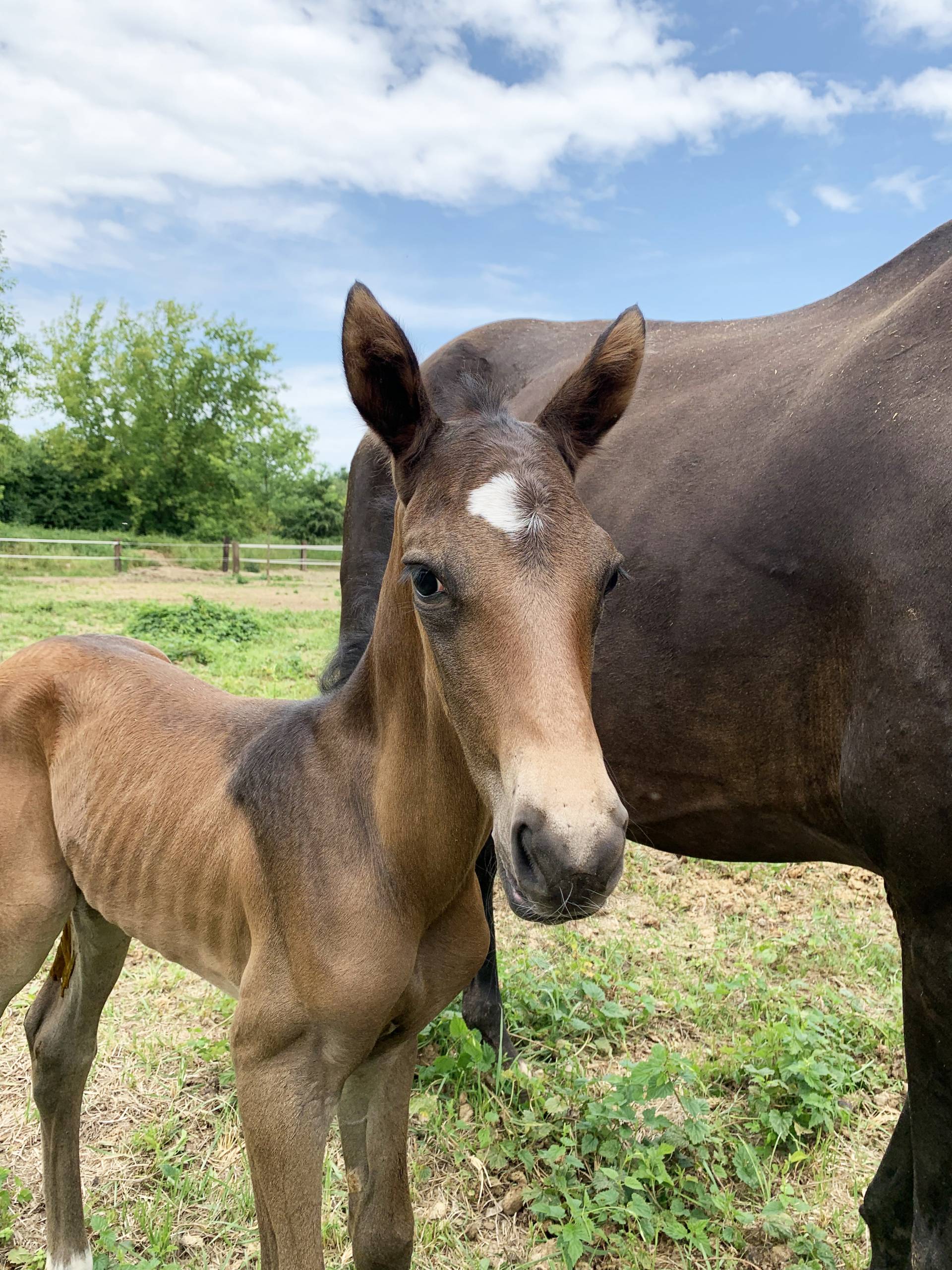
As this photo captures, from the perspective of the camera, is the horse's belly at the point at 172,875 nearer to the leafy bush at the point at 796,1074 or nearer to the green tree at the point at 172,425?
the leafy bush at the point at 796,1074

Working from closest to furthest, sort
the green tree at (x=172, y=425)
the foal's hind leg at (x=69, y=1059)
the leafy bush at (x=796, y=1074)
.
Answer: the foal's hind leg at (x=69, y=1059) → the leafy bush at (x=796, y=1074) → the green tree at (x=172, y=425)

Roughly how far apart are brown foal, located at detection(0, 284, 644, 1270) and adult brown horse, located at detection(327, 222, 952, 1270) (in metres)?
0.25

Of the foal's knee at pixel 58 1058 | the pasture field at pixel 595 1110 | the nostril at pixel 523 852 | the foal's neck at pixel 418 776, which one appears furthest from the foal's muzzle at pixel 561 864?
the foal's knee at pixel 58 1058

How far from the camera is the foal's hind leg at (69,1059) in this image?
2193mm

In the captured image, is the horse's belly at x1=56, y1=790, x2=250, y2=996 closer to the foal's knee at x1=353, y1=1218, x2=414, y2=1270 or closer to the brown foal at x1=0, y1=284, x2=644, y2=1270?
the brown foal at x1=0, y1=284, x2=644, y2=1270

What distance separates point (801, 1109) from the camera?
2.61 metres

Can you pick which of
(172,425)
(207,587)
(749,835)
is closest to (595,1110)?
(749,835)

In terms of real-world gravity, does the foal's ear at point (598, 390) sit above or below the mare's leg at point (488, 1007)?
above

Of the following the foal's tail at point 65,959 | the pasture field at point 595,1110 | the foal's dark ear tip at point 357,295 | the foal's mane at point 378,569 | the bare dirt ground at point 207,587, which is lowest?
the pasture field at point 595,1110

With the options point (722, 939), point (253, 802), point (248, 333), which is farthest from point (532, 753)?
point (248, 333)

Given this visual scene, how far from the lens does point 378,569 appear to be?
7.34 feet

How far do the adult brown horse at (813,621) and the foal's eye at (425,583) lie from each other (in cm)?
51

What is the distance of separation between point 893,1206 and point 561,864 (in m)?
1.66

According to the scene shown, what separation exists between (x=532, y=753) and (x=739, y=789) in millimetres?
1104
